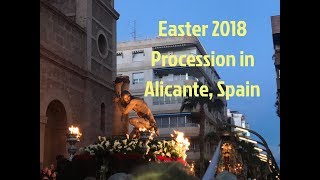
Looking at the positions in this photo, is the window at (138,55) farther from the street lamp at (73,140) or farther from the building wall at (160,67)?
the street lamp at (73,140)

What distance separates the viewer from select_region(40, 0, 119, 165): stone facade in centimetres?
766

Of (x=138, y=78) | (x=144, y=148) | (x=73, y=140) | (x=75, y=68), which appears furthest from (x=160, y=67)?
(x=75, y=68)

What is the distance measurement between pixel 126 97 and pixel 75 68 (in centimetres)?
203

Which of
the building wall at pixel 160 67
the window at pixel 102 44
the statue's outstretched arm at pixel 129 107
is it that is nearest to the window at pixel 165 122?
the building wall at pixel 160 67

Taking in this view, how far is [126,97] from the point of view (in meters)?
6.95

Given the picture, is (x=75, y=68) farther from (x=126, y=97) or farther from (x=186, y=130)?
(x=186, y=130)

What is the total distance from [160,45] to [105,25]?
2.92 metres

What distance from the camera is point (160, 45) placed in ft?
17.3

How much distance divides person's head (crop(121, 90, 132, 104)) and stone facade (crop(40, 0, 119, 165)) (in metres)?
Result: 0.56

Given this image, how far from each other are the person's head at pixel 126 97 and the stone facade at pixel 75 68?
0.56 metres

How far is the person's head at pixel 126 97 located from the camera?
22.6 feet

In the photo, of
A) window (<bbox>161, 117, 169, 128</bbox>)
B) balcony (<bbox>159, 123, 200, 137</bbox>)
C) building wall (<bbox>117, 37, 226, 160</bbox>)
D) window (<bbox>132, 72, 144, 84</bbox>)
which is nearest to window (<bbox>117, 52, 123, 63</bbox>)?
building wall (<bbox>117, 37, 226, 160</bbox>)

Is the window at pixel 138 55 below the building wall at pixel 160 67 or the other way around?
the other way around
